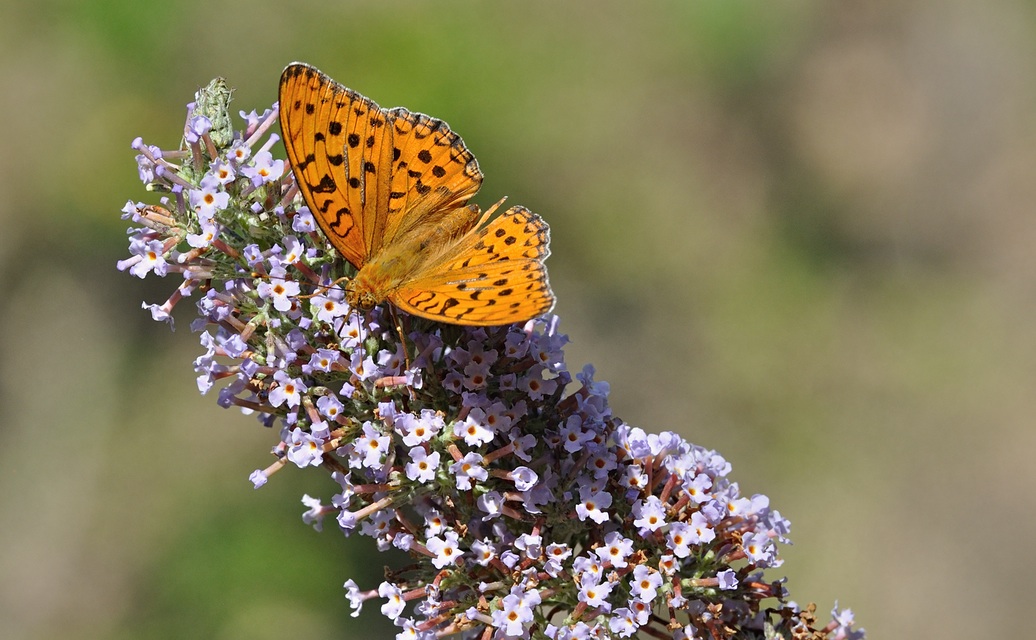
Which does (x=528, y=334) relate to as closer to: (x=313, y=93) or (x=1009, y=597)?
(x=313, y=93)

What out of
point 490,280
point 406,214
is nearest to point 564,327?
point 406,214

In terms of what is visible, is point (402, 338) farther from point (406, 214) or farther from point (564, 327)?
point (564, 327)

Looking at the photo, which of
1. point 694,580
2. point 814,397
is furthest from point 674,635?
point 814,397

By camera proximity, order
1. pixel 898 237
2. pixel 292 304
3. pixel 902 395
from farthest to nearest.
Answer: pixel 898 237
pixel 902 395
pixel 292 304

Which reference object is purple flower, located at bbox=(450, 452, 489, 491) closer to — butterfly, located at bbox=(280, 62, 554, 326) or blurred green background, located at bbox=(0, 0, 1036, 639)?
butterfly, located at bbox=(280, 62, 554, 326)

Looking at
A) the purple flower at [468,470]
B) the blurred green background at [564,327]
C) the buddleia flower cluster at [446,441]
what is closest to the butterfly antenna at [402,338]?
the buddleia flower cluster at [446,441]

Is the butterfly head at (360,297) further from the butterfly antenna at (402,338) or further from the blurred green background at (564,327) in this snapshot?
the blurred green background at (564,327)
